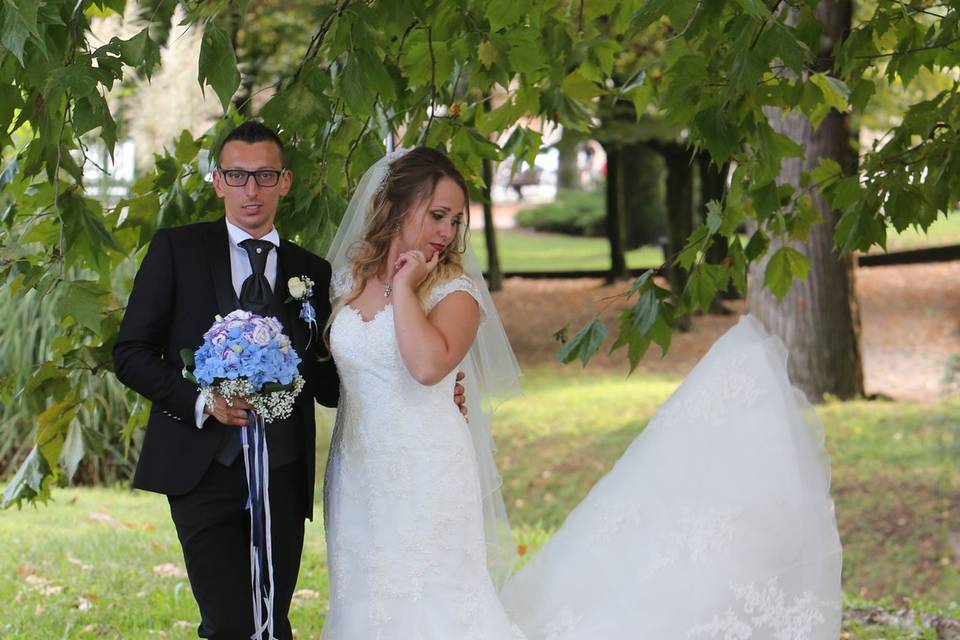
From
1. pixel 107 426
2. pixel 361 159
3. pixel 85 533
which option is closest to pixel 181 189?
pixel 361 159

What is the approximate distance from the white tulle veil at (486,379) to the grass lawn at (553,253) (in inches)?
833

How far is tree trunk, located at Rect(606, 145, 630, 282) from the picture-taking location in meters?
21.2

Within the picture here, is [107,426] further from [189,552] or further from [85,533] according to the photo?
[189,552]

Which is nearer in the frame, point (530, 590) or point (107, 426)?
point (530, 590)

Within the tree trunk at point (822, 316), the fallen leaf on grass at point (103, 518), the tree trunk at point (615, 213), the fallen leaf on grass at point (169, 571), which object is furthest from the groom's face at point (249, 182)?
the tree trunk at point (615, 213)

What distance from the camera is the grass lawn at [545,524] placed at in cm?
635

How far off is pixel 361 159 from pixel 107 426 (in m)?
5.65

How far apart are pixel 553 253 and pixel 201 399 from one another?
94.0 feet

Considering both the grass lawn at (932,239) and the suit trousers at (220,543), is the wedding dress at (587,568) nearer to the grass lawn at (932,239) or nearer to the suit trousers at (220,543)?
the suit trousers at (220,543)

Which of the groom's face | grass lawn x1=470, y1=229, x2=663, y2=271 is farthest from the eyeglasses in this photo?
grass lawn x1=470, y1=229, x2=663, y2=271

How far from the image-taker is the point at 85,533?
8414 mm

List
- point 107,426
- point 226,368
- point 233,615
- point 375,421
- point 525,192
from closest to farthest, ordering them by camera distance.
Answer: point 226,368 → point 233,615 → point 375,421 → point 107,426 → point 525,192

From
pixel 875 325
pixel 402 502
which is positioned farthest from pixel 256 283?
pixel 875 325

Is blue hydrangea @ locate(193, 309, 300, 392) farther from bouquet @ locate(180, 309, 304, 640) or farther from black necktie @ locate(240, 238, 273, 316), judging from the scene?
black necktie @ locate(240, 238, 273, 316)
